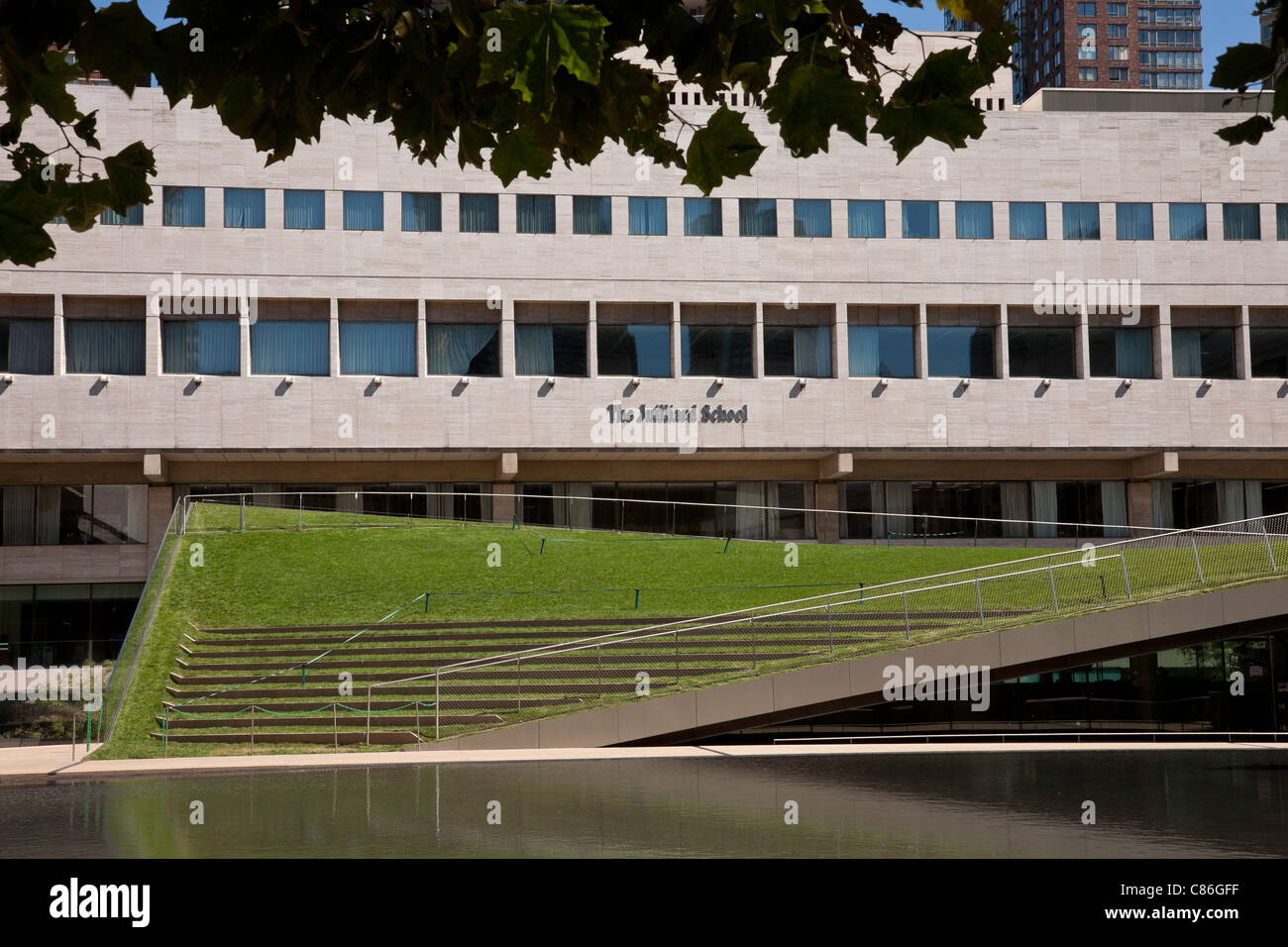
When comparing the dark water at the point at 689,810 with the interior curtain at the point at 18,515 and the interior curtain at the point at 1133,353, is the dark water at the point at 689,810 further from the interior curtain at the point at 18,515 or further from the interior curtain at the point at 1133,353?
the interior curtain at the point at 1133,353

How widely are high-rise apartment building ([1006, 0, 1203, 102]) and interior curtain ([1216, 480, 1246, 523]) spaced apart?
311 feet

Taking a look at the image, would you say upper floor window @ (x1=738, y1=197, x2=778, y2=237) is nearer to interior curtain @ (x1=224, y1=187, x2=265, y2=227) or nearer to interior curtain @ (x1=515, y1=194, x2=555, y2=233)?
interior curtain @ (x1=515, y1=194, x2=555, y2=233)

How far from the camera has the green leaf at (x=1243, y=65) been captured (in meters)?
3.38

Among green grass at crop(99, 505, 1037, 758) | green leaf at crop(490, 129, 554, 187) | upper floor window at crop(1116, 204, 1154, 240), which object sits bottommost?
green grass at crop(99, 505, 1037, 758)

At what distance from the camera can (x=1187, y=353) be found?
4381 cm

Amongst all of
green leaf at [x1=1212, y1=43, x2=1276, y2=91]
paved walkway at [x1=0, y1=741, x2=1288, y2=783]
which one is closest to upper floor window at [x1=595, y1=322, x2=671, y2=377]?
paved walkway at [x1=0, y1=741, x2=1288, y2=783]

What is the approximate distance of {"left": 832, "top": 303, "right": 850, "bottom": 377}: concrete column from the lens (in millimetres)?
42344

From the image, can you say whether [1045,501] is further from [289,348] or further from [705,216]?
[289,348]

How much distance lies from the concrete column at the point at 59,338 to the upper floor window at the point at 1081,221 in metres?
33.2

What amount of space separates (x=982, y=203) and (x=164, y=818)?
1447 inches
